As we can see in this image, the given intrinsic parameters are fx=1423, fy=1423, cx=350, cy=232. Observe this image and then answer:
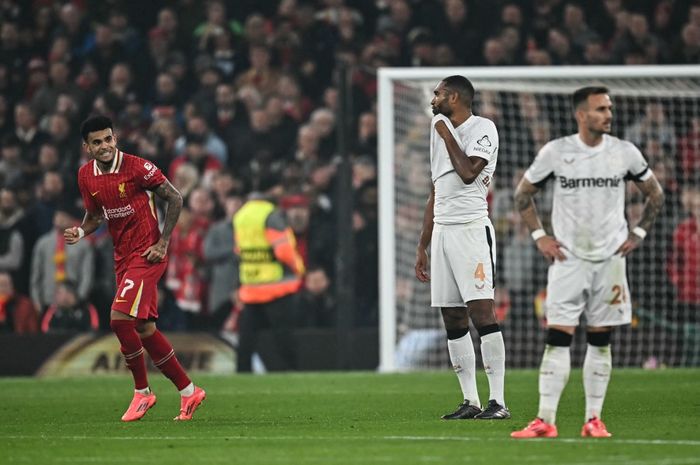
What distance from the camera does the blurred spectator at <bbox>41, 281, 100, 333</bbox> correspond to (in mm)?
17781

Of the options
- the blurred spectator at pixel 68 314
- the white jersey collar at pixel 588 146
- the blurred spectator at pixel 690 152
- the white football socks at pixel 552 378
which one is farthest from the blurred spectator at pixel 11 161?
the white football socks at pixel 552 378

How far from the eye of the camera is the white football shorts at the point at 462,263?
9.51 metres

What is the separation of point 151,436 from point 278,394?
435 centimetres

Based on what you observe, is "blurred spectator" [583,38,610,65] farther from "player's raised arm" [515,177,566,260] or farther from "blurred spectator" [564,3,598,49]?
"player's raised arm" [515,177,566,260]

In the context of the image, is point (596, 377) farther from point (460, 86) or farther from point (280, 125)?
point (280, 125)

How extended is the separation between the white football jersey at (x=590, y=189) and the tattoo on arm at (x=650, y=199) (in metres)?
0.10

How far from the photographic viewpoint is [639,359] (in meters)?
17.2

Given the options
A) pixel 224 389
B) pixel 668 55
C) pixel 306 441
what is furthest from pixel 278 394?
pixel 668 55

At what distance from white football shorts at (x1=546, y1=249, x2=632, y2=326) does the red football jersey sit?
3.26 m

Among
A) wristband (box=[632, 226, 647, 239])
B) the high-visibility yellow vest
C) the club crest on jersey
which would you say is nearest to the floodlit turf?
wristband (box=[632, 226, 647, 239])

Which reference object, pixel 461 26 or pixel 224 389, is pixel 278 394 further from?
pixel 461 26

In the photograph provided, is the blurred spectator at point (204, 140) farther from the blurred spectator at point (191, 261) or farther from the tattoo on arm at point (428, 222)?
the tattoo on arm at point (428, 222)

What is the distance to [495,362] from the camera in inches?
372

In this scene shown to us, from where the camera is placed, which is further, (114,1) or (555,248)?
(114,1)
